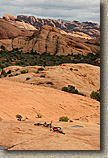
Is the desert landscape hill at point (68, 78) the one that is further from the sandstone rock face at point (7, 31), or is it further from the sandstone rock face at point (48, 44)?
the sandstone rock face at point (7, 31)

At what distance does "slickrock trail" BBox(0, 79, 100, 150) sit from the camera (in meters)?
6.24

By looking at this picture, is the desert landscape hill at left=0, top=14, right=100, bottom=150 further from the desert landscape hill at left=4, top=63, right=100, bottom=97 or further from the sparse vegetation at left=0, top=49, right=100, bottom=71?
the sparse vegetation at left=0, top=49, right=100, bottom=71

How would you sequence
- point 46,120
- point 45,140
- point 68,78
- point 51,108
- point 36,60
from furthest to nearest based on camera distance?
point 36,60 → point 68,78 → point 51,108 → point 46,120 → point 45,140

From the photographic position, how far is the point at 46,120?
49.9ft

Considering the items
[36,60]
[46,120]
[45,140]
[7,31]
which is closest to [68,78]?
[46,120]

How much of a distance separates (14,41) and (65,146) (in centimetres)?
9521

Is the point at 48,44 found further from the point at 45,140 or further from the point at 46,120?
the point at 45,140

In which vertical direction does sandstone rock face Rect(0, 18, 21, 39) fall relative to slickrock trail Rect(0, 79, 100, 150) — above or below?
above

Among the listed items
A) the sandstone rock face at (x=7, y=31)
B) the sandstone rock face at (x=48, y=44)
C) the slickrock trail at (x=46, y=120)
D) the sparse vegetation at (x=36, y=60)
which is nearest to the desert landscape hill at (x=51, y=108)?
the slickrock trail at (x=46, y=120)

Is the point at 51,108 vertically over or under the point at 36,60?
under

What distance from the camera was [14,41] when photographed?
323 ft

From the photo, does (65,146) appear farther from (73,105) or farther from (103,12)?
(73,105)

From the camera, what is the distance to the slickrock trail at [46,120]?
6242 mm

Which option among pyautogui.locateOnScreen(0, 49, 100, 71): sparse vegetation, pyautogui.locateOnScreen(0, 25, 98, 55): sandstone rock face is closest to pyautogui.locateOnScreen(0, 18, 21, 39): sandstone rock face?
pyautogui.locateOnScreen(0, 25, 98, 55): sandstone rock face
